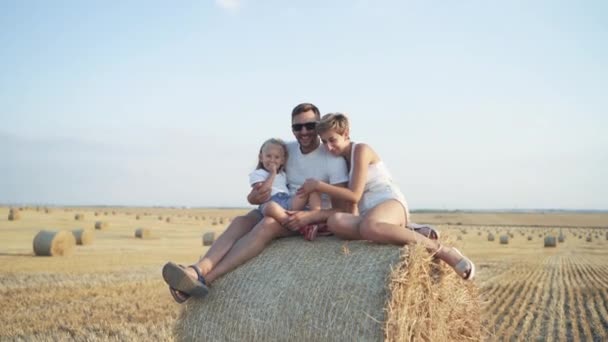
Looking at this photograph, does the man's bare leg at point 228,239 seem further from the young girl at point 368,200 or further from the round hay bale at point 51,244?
the round hay bale at point 51,244

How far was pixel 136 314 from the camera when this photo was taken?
352 inches

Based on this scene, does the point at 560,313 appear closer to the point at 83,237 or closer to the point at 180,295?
the point at 180,295

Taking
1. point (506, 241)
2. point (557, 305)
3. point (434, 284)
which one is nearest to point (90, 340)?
point (434, 284)

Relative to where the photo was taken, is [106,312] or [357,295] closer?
[357,295]

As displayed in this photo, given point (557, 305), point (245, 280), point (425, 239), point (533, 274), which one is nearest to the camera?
point (425, 239)

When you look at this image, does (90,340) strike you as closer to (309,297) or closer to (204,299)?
(204,299)

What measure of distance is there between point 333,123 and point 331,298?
1433mm

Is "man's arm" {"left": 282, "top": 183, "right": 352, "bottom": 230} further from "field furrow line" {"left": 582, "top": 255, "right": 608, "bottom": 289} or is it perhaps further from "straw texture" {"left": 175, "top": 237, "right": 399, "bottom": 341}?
"field furrow line" {"left": 582, "top": 255, "right": 608, "bottom": 289}

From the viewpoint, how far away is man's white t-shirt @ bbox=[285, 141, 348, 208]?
532 cm

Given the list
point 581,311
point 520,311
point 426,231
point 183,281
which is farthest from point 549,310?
point 183,281

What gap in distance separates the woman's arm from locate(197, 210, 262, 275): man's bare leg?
73cm

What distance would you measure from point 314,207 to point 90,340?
3.52 metres

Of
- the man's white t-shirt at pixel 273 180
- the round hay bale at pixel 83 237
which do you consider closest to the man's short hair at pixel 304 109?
the man's white t-shirt at pixel 273 180

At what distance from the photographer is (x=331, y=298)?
4719mm
